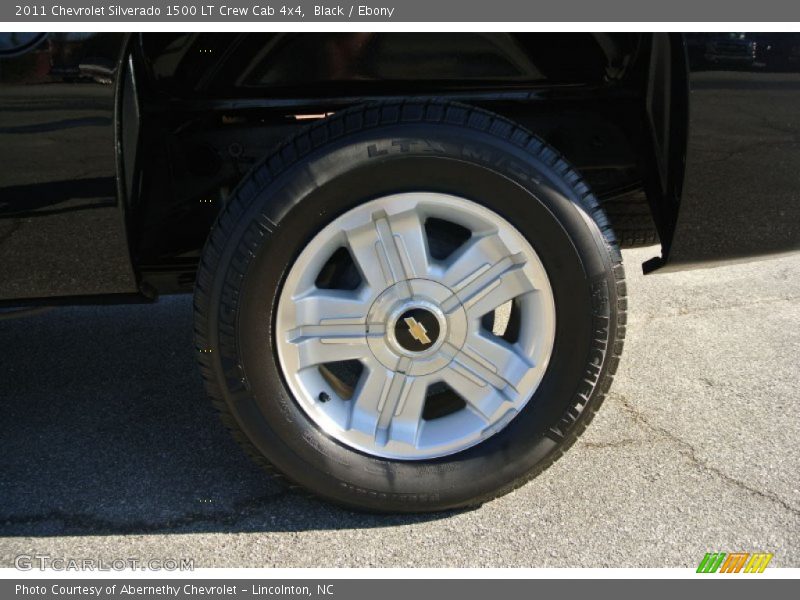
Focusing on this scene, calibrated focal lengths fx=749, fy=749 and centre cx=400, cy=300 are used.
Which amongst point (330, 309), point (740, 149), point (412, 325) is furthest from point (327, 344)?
point (740, 149)

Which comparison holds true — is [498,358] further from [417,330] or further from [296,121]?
[296,121]

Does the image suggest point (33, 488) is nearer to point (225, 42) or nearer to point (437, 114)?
point (225, 42)

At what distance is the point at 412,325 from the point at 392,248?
204 millimetres

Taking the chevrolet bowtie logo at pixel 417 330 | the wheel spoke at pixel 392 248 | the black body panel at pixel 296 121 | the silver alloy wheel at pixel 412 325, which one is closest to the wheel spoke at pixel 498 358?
the silver alloy wheel at pixel 412 325

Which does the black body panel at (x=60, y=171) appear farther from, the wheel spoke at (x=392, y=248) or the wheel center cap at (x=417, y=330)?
the wheel center cap at (x=417, y=330)

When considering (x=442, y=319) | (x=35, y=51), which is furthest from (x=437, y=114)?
(x=35, y=51)

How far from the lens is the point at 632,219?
256 centimetres

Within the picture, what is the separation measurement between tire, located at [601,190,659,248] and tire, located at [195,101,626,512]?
660 millimetres

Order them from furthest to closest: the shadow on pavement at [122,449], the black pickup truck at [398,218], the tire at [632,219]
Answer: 1. the tire at [632,219]
2. the shadow on pavement at [122,449]
3. the black pickup truck at [398,218]

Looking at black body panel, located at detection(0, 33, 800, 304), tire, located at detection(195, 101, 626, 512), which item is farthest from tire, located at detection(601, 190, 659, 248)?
tire, located at detection(195, 101, 626, 512)

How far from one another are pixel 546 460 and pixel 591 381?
0.24 meters

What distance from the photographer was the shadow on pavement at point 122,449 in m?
2.02

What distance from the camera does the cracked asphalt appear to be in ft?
6.27

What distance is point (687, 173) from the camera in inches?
73.2
